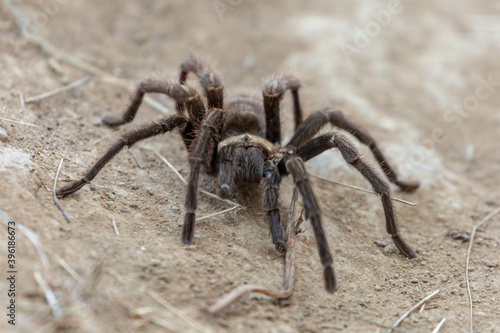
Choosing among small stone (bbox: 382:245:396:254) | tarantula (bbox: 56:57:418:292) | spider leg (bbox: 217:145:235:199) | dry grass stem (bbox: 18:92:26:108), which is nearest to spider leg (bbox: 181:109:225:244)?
tarantula (bbox: 56:57:418:292)

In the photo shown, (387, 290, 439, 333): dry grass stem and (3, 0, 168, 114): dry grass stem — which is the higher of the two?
(3, 0, 168, 114): dry grass stem

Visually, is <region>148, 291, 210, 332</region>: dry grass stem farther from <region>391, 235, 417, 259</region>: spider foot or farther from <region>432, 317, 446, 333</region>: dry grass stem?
<region>391, 235, 417, 259</region>: spider foot

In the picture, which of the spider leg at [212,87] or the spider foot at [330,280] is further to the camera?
the spider leg at [212,87]

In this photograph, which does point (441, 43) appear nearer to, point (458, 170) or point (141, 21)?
point (458, 170)

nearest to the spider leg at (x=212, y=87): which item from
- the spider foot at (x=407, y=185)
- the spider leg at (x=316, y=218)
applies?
the spider leg at (x=316, y=218)

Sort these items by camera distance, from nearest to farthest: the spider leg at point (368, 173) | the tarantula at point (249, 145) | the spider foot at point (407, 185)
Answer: the tarantula at point (249, 145) < the spider leg at point (368, 173) < the spider foot at point (407, 185)

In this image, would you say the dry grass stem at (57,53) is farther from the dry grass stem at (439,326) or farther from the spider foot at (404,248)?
the dry grass stem at (439,326)

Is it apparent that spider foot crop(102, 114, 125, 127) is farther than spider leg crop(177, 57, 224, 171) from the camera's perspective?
Yes
